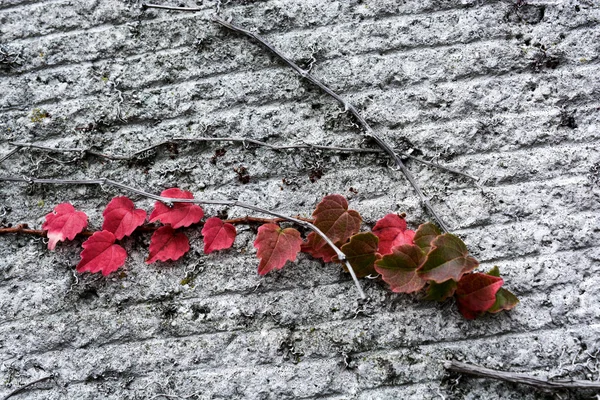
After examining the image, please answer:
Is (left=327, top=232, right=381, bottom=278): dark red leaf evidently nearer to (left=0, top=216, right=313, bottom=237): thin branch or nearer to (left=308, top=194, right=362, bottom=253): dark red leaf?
(left=308, top=194, right=362, bottom=253): dark red leaf

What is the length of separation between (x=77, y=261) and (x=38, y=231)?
6.5 inches

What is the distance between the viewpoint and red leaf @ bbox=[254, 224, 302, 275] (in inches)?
57.7

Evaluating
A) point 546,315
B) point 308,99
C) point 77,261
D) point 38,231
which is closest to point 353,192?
point 308,99

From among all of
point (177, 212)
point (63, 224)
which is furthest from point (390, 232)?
point (63, 224)

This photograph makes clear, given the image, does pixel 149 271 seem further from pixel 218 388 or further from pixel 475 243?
pixel 475 243

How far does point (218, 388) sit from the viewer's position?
58.7 inches

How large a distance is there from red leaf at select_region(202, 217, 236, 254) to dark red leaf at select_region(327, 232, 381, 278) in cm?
35

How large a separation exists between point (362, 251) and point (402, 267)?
13 centimetres

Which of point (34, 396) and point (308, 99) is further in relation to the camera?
point (308, 99)

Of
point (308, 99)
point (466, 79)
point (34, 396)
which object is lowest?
point (34, 396)

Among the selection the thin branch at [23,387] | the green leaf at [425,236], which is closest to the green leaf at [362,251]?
the green leaf at [425,236]

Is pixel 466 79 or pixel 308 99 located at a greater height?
pixel 466 79

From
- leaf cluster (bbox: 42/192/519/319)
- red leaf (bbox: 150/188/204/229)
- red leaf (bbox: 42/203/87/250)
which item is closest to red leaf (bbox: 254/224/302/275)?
leaf cluster (bbox: 42/192/519/319)

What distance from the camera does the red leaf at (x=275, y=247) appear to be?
147cm
